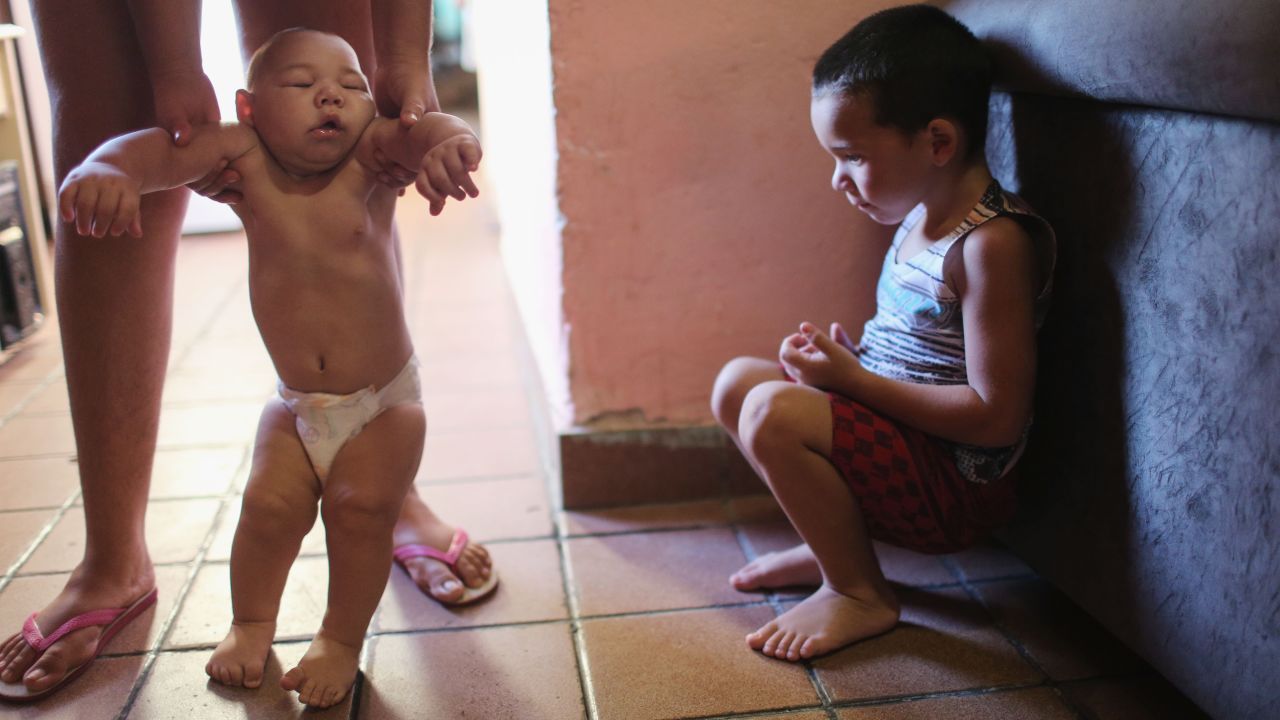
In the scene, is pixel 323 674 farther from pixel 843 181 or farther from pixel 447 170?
pixel 843 181

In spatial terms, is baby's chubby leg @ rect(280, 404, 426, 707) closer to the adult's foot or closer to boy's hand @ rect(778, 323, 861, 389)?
the adult's foot

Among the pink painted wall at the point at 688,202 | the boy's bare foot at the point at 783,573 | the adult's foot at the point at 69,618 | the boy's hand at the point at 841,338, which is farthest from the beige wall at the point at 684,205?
the adult's foot at the point at 69,618

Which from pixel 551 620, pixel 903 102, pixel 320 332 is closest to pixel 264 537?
pixel 320 332

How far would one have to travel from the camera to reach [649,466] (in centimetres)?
170

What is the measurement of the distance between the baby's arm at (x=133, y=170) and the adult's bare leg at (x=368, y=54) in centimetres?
23

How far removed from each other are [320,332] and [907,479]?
0.70m

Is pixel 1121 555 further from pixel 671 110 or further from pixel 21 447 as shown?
pixel 21 447

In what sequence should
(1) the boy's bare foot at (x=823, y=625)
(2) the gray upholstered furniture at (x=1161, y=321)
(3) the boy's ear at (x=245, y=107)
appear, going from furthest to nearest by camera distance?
1. (1) the boy's bare foot at (x=823, y=625)
2. (3) the boy's ear at (x=245, y=107)
3. (2) the gray upholstered furniture at (x=1161, y=321)

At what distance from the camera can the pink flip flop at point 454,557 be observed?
1421mm

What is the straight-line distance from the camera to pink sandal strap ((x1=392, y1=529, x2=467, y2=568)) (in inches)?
58.0

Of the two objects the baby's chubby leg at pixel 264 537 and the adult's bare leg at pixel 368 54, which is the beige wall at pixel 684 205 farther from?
the baby's chubby leg at pixel 264 537

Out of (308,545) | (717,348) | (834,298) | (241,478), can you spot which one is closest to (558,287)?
(717,348)

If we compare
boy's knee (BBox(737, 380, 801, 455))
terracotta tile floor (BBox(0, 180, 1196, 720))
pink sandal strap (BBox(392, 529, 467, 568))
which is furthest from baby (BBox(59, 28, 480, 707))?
boy's knee (BBox(737, 380, 801, 455))

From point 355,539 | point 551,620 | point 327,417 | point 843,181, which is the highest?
point 843,181
